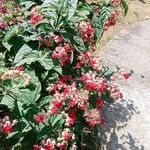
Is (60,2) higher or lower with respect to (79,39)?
higher

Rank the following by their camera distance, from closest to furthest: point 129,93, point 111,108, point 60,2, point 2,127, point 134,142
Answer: point 2,127 → point 60,2 → point 134,142 → point 111,108 → point 129,93

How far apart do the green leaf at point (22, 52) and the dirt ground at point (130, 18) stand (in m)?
3.25

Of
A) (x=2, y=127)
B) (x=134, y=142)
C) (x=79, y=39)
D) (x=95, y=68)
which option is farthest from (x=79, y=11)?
(x=134, y=142)

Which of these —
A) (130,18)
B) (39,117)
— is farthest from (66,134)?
(130,18)

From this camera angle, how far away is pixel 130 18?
8578 mm

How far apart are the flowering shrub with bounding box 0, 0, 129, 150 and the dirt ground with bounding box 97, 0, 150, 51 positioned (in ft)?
9.70

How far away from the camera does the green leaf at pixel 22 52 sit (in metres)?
3.97

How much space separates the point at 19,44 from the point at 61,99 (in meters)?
0.85

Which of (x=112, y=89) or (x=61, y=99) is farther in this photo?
(x=112, y=89)

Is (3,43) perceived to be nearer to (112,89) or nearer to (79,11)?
(79,11)

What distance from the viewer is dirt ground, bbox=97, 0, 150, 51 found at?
756 cm

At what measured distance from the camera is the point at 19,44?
4.09 metres

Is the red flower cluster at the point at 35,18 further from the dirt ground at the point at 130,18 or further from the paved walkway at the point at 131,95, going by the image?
the dirt ground at the point at 130,18

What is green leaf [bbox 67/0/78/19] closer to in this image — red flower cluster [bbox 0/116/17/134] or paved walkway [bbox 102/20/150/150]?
red flower cluster [bbox 0/116/17/134]
